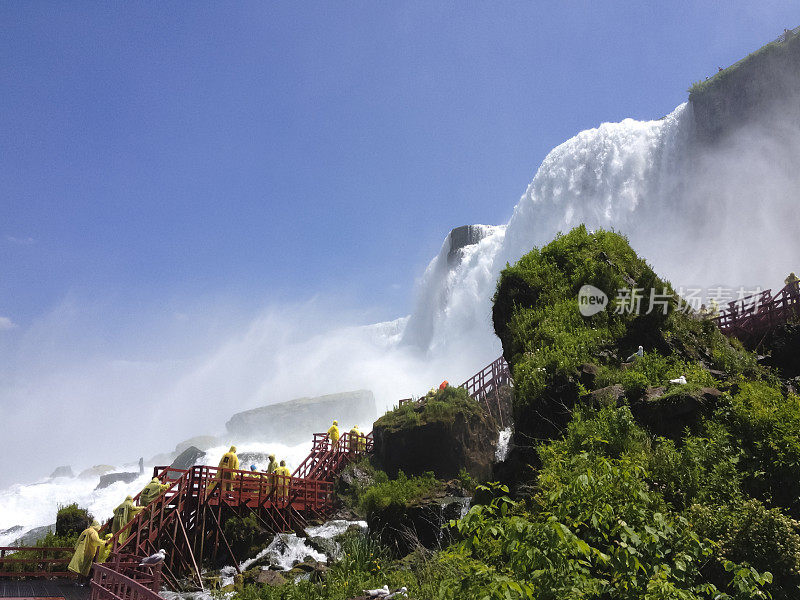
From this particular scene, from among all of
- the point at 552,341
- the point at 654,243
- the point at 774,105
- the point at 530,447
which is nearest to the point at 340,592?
the point at 530,447

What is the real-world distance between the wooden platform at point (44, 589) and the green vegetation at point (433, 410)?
918 centimetres

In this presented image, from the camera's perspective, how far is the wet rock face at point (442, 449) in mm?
17297

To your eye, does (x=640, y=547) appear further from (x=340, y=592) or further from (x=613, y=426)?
(x=340, y=592)

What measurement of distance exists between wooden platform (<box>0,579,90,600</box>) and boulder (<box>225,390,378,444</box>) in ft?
237

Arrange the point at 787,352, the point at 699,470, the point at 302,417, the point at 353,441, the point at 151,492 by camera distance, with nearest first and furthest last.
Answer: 1. the point at 699,470
2. the point at 151,492
3. the point at 787,352
4. the point at 353,441
5. the point at 302,417

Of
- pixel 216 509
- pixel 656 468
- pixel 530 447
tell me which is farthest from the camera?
pixel 216 509

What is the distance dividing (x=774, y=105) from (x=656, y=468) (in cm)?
4009

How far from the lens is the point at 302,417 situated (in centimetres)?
9425

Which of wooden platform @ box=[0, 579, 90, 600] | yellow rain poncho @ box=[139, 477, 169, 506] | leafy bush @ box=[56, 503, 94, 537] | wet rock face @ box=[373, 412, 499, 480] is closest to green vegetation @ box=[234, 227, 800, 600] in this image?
wet rock face @ box=[373, 412, 499, 480]

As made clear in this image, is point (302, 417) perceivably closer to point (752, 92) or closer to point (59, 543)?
point (752, 92)

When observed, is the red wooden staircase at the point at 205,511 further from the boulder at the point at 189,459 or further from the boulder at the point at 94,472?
the boulder at the point at 94,472

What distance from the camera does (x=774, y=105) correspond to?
39.3 m

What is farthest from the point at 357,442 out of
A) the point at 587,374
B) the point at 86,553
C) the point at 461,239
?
the point at 461,239

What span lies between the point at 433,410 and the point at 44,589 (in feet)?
34.5
